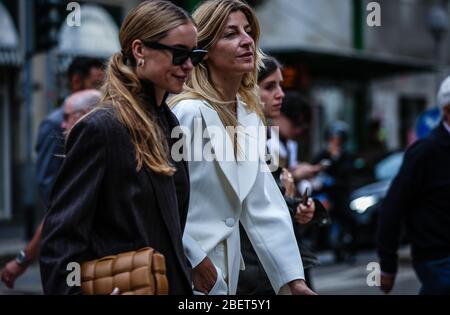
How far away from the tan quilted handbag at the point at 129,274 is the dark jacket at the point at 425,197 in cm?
269

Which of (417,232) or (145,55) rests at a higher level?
(145,55)

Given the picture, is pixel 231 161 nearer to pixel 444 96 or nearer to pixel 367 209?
pixel 444 96

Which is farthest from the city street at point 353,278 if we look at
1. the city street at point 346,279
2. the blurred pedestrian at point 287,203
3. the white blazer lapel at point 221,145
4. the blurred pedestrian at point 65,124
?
the white blazer lapel at point 221,145

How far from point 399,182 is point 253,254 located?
1325 mm

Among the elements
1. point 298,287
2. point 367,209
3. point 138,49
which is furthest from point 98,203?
point 367,209

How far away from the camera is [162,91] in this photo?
3.24 metres

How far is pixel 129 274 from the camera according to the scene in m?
2.84

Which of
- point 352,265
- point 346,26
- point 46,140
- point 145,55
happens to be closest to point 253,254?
point 145,55

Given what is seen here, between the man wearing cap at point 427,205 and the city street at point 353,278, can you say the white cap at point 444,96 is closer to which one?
the man wearing cap at point 427,205

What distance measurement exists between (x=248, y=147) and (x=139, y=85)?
0.96 metres

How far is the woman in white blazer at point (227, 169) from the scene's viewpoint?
151 inches

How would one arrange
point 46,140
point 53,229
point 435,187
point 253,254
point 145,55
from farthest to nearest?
point 46,140 < point 435,187 < point 253,254 < point 145,55 < point 53,229

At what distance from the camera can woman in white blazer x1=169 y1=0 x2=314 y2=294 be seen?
384cm
